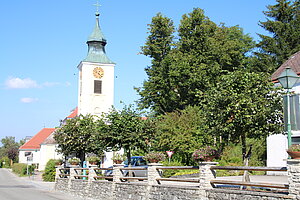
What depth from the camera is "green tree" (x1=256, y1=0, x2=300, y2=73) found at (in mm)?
39050

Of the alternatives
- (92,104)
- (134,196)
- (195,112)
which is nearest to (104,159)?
(92,104)

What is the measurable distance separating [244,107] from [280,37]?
29295 mm

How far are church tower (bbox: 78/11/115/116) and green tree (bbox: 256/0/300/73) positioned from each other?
23952 millimetres

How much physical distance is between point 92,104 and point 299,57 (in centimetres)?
3369

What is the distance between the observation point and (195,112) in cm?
3366

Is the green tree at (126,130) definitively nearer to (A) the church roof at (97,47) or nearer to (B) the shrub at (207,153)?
(B) the shrub at (207,153)

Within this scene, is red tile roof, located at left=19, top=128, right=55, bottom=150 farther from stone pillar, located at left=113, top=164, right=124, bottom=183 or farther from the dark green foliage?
stone pillar, located at left=113, top=164, right=124, bottom=183

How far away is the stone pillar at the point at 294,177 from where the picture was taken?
904 cm

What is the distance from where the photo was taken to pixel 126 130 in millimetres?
21422

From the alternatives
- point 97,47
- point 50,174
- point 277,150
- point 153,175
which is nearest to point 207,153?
point 153,175

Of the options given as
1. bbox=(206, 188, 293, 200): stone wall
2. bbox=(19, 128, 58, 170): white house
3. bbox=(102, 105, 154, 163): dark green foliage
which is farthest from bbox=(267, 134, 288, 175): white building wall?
bbox=(19, 128, 58, 170): white house

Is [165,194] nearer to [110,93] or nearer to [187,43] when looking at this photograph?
[187,43]

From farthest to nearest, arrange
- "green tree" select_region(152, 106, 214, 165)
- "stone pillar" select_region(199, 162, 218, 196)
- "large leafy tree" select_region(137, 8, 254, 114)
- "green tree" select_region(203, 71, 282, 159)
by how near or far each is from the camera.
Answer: "large leafy tree" select_region(137, 8, 254, 114)
"green tree" select_region(152, 106, 214, 165)
"green tree" select_region(203, 71, 282, 159)
"stone pillar" select_region(199, 162, 218, 196)

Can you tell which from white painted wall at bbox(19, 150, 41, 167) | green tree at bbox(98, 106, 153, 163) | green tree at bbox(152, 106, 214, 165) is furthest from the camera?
white painted wall at bbox(19, 150, 41, 167)
